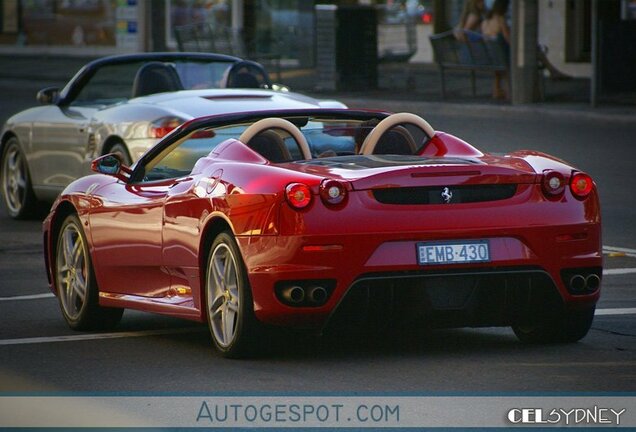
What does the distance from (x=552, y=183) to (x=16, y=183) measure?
944cm

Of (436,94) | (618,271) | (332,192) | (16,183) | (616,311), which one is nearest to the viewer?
(332,192)

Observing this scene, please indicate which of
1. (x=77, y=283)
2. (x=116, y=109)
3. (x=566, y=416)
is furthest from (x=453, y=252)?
(x=116, y=109)

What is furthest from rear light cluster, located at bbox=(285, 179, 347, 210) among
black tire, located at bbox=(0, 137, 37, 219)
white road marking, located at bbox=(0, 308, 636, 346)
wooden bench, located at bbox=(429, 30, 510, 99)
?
wooden bench, located at bbox=(429, 30, 510, 99)

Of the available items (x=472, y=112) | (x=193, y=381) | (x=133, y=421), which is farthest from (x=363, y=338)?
(x=472, y=112)

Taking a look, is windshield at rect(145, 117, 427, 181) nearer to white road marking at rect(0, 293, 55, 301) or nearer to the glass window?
white road marking at rect(0, 293, 55, 301)

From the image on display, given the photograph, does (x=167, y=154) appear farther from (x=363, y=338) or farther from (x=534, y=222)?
(x=534, y=222)

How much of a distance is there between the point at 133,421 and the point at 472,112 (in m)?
22.6

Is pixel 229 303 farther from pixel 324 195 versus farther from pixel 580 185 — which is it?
pixel 580 185

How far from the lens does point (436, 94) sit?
33.1 meters

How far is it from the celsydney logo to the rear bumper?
1270mm

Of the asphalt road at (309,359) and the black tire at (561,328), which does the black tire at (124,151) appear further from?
the black tire at (561,328)

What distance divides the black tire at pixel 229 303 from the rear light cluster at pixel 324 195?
404 mm

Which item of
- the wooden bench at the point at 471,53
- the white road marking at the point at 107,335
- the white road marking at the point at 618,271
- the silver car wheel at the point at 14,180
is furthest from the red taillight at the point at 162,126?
the wooden bench at the point at 471,53

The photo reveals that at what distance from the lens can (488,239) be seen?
27.5ft
